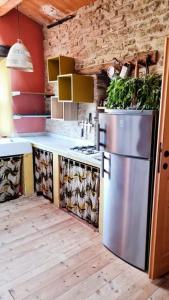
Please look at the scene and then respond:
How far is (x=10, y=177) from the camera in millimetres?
3334

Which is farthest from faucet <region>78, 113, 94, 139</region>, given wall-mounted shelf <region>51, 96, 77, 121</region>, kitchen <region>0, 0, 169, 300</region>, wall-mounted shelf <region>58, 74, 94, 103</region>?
wall-mounted shelf <region>58, 74, 94, 103</region>

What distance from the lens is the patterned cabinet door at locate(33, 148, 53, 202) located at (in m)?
3.21

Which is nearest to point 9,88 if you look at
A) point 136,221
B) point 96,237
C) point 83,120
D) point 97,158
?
point 83,120

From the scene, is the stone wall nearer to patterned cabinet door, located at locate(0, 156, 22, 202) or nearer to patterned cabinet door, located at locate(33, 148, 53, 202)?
patterned cabinet door, located at locate(33, 148, 53, 202)

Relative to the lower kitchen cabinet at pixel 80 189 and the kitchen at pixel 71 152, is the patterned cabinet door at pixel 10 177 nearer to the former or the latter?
the kitchen at pixel 71 152

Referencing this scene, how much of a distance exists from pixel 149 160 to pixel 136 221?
1.81ft

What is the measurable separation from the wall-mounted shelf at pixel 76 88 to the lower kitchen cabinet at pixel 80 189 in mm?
845

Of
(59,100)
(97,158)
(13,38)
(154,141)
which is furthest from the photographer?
(13,38)

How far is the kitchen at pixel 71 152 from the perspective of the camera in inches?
71.3

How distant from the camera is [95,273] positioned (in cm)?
193

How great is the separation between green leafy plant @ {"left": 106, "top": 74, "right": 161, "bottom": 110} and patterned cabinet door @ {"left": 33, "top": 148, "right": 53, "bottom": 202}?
4.62ft

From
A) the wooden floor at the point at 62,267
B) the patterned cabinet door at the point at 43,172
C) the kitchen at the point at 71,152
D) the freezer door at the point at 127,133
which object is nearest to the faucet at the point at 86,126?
the kitchen at the point at 71,152

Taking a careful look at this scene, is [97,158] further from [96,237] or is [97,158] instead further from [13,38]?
[13,38]

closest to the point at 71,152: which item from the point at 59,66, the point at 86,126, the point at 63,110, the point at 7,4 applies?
the point at 86,126
